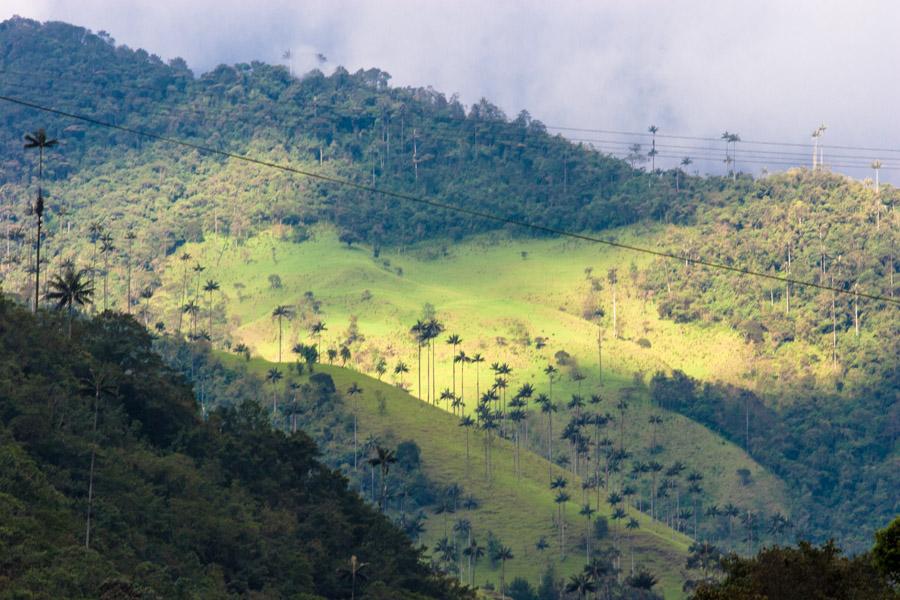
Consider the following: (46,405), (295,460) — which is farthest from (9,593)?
(295,460)

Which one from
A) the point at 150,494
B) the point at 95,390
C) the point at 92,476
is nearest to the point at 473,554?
the point at 95,390

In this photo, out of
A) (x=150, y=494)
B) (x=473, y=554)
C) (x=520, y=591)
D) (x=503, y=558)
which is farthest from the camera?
(x=473, y=554)

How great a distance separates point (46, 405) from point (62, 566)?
1114 inches

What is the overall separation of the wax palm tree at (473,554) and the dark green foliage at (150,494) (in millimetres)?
43962

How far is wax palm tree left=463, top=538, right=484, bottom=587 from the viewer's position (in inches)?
7338

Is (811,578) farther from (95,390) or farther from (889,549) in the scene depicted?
(95,390)

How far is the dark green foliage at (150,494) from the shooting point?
9644 centimetres

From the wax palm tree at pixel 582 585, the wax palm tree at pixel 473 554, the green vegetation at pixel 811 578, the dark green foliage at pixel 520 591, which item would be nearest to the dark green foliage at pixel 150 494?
the wax palm tree at pixel 582 585

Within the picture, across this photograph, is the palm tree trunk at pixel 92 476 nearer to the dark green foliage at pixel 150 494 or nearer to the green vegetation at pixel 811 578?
the dark green foliage at pixel 150 494

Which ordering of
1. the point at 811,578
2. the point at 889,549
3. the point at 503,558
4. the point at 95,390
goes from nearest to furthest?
the point at 889,549 < the point at 811,578 < the point at 95,390 < the point at 503,558

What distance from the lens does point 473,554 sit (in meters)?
189

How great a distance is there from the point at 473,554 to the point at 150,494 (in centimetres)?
8016

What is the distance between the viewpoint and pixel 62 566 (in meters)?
88.6

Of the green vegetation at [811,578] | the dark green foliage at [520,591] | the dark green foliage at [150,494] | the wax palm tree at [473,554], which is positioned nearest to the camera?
the green vegetation at [811,578]
